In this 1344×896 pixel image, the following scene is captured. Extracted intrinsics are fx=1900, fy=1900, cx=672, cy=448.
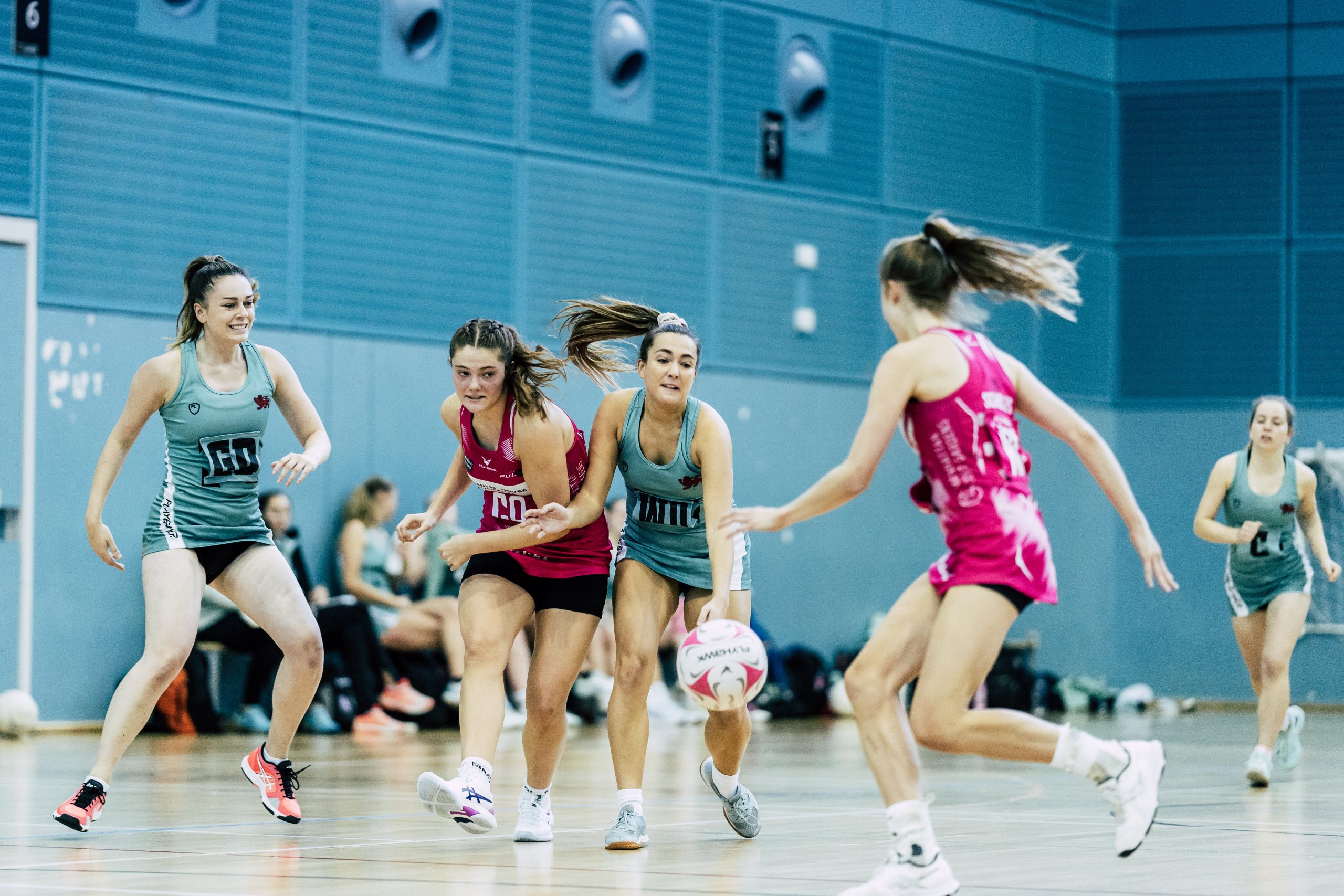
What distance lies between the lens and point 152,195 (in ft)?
45.0

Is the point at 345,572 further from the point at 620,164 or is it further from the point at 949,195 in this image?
the point at 949,195

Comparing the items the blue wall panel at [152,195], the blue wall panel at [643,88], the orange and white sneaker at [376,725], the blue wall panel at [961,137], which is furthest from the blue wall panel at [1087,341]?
the orange and white sneaker at [376,725]

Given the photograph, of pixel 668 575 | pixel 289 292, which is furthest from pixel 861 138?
pixel 668 575

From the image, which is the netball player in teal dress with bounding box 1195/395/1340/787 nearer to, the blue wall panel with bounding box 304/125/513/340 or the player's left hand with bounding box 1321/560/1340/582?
the player's left hand with bounding box 1321/560/1340/582

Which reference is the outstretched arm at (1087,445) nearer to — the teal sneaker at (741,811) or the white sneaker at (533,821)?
the teal sneaker at (741,811)

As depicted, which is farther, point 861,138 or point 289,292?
point 861,138

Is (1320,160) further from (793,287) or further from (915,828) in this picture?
(915,828)

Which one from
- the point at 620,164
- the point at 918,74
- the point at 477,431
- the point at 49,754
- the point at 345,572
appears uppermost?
the point at 918,74

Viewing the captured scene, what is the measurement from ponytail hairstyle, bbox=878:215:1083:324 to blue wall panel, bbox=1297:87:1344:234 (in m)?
14.6

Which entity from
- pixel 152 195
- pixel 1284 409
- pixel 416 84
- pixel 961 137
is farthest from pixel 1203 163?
pixel 152 195

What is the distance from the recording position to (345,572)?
548 inches

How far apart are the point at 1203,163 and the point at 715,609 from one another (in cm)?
1466

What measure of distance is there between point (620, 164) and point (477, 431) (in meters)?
10.0

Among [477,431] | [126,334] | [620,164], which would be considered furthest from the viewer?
[620,164]
